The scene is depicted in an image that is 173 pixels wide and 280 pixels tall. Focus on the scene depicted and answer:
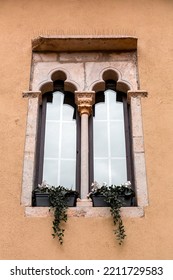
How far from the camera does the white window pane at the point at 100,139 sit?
5.63 meters

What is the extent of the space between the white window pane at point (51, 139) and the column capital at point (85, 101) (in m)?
0.37

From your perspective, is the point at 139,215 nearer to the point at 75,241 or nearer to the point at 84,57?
the point at 75,241

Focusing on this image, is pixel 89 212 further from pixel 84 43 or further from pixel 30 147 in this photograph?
pixel 84 43

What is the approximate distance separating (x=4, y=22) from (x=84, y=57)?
3.99ft

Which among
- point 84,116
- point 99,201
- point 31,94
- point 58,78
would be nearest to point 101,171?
point 99,201

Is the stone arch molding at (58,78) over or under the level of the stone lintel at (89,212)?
over

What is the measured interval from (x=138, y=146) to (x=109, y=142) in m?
0.47

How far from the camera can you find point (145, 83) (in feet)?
19.1

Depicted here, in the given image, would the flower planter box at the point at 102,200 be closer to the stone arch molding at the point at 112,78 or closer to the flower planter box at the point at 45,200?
the flower planter box at the point at 45,200

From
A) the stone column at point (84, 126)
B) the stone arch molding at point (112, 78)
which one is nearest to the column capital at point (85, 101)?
the stone column at point (84, 126)

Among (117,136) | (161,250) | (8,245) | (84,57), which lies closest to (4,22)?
(84,57)

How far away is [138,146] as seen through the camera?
536 cm

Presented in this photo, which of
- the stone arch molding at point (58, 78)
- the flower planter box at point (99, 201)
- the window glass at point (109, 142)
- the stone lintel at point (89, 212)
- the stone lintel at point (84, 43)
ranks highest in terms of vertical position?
the stone lintel at point (84, 43)

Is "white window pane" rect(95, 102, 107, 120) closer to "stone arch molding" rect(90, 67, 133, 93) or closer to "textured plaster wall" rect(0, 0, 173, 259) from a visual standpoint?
"stone arch molding" rect(90, 67, 133, 93)
